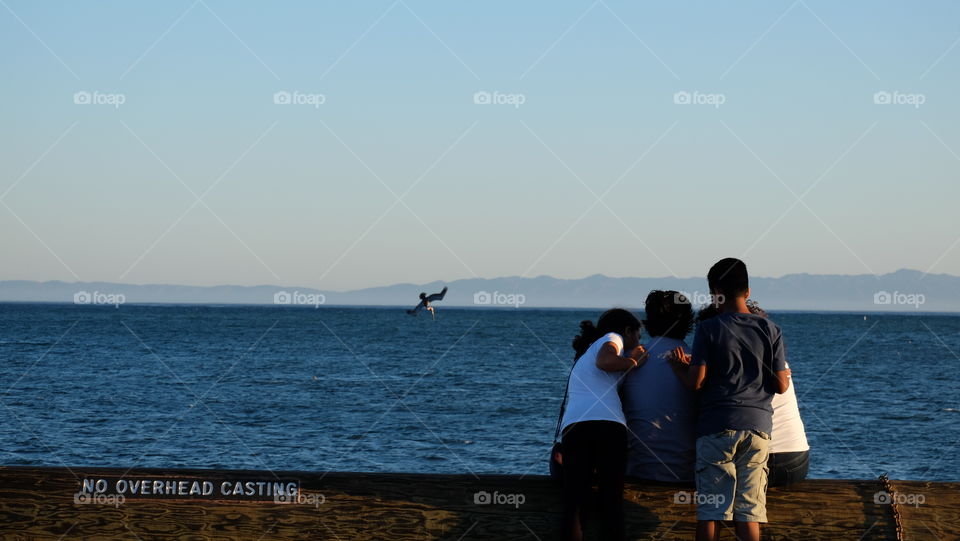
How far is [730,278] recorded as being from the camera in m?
5.70

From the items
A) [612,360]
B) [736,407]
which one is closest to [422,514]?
[612,360]

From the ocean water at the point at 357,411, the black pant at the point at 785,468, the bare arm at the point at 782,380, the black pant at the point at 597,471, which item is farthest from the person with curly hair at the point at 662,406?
the ocean water at the point at 357,411

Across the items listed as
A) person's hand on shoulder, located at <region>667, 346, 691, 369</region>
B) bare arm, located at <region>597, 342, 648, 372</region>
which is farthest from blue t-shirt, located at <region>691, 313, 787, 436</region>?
bare arm, located at <region>597, 342, 648, 372</region>

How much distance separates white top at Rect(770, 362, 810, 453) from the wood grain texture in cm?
23

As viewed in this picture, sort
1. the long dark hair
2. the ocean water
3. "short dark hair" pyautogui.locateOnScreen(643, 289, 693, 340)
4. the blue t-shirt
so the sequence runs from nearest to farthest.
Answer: the blue t-shirt, "short dark hair" pyautogui.locateOnScreen(643, 289, 693, 340), the long dark hair, the ocean water

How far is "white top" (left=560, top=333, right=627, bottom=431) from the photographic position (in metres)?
5.90

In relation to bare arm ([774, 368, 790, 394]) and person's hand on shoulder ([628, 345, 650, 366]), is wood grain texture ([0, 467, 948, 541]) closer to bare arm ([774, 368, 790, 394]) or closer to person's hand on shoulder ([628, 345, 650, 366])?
bare arm ([774, 368, 790, 394])

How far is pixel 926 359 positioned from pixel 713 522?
7145cm

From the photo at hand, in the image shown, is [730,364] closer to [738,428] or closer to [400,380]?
[738,428]

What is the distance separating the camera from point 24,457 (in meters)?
24.0

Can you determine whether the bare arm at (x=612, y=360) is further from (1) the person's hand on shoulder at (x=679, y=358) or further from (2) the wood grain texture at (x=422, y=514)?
(2) the wood grain texture at (x=422, y=514)

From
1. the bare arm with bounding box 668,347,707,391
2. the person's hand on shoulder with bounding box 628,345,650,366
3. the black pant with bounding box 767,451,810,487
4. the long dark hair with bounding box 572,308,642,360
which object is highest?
the long dark hair with bounding box 572,308,642,360

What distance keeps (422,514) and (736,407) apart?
1.82 m

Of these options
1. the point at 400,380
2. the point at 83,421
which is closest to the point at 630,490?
the point at 83,421
